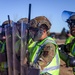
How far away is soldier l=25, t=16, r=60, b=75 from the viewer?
13.4 feet

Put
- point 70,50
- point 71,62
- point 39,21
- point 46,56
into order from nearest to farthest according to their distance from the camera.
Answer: point 46,56, point 39,21, point 71,62, point 70,50

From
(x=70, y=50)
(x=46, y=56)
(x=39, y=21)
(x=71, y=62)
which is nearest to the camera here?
(x=46, y=56)

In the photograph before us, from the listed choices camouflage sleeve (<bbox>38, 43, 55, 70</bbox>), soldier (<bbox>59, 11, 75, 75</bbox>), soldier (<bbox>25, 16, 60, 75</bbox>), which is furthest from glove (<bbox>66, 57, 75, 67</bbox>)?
camouflage sleeve (<bbox>38, 43, 55, 70</bbox>)

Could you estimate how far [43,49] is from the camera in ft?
13.6

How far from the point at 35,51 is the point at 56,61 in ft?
1.16

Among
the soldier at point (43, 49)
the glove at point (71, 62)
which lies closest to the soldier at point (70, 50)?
the glove at point (71, 62)

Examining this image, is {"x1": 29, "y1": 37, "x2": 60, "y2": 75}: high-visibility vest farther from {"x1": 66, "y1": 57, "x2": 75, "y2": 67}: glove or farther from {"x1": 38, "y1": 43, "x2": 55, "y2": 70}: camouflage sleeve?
{"x1": 66, "y1": 57, "x2": 75, "y2": 67}: glove

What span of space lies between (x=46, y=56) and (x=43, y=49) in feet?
0.42

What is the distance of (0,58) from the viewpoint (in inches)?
207

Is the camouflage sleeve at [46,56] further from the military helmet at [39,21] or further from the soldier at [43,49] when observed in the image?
the military helmet at [39,21]

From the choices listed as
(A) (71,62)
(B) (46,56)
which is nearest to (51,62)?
(B) (46,56)

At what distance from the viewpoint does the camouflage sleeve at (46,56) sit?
4.05 meters

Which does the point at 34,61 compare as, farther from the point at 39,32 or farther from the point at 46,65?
the point at 39,32

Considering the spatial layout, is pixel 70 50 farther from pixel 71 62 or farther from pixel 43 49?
pixel 43 49
